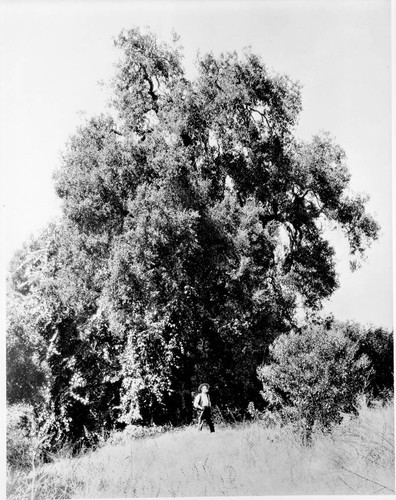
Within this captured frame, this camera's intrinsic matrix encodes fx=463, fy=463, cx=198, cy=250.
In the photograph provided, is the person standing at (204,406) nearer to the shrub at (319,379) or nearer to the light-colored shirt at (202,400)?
the light-colored shirt at (202,400)

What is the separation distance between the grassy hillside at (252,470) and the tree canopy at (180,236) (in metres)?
3.59

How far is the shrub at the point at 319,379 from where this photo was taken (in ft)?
27.0

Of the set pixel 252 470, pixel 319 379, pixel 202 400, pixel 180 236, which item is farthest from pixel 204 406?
pixel 180 236

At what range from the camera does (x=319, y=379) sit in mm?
8273

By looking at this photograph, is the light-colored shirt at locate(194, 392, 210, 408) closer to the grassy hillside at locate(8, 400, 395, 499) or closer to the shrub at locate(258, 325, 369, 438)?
the grassy hillside at locate(8, 400, 395, 499)

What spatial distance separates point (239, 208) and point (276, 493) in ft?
22.9

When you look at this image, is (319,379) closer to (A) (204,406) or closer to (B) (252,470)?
(B) (252,470)

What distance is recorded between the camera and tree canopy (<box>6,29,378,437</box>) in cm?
1130

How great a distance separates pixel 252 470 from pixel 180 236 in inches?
214

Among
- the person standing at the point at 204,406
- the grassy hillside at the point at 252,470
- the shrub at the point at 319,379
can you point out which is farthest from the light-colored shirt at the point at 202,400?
the shrub at the point at 319,379

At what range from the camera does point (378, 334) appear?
14633mm

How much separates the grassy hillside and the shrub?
0.30m

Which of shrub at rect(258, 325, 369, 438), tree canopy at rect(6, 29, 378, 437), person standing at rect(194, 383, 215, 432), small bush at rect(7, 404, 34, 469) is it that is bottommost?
small bush at rect(7, 404, 34, 469)

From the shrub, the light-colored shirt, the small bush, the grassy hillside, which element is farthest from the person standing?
the small bush
